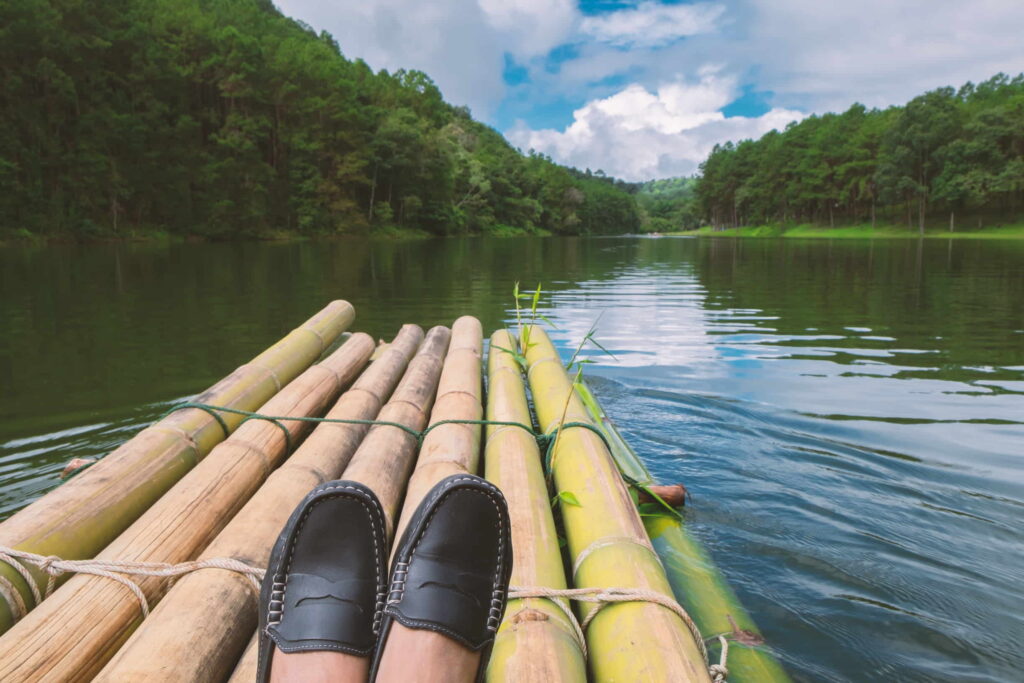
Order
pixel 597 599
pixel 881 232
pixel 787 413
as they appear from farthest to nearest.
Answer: pixel 881 232 → pixel 787 413 → pixel 597 599

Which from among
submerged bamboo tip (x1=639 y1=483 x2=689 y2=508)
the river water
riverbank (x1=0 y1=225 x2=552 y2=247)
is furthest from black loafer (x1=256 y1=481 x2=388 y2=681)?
riverbank (x1=0 y1=225 x2=552 y2=247)

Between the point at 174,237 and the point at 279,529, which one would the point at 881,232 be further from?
the point at 279,529

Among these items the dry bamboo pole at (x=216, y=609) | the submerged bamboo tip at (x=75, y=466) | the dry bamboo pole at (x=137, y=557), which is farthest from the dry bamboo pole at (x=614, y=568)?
the submerged bamboo tip at (x=75, y=466)

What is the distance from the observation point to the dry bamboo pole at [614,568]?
65.6 inches

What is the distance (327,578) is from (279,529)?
0.78 metres

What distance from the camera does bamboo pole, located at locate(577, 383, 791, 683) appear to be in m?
2.21

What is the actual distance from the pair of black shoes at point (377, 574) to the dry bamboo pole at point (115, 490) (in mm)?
1063

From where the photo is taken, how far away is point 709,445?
476cm

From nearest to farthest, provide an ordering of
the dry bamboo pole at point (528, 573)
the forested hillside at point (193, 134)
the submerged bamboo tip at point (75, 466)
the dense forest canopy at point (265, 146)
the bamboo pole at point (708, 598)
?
the dry bamboo pole at point (528, 573) → the bamboo pole at point (708, 598) → the submerged bamboo tip at point (75, 466) → the forested hillside at point (193, 134) → the dense forest canopy at point (265, 146)

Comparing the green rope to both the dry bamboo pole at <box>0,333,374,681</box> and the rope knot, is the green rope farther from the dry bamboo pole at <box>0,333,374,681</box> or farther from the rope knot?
the rope knot

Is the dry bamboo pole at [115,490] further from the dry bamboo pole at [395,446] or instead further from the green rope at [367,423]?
the dry bamboo pole at [395,446]

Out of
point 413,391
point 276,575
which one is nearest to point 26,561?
point 276,575

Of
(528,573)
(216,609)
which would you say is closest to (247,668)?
(216,609)

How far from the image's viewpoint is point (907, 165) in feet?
172
